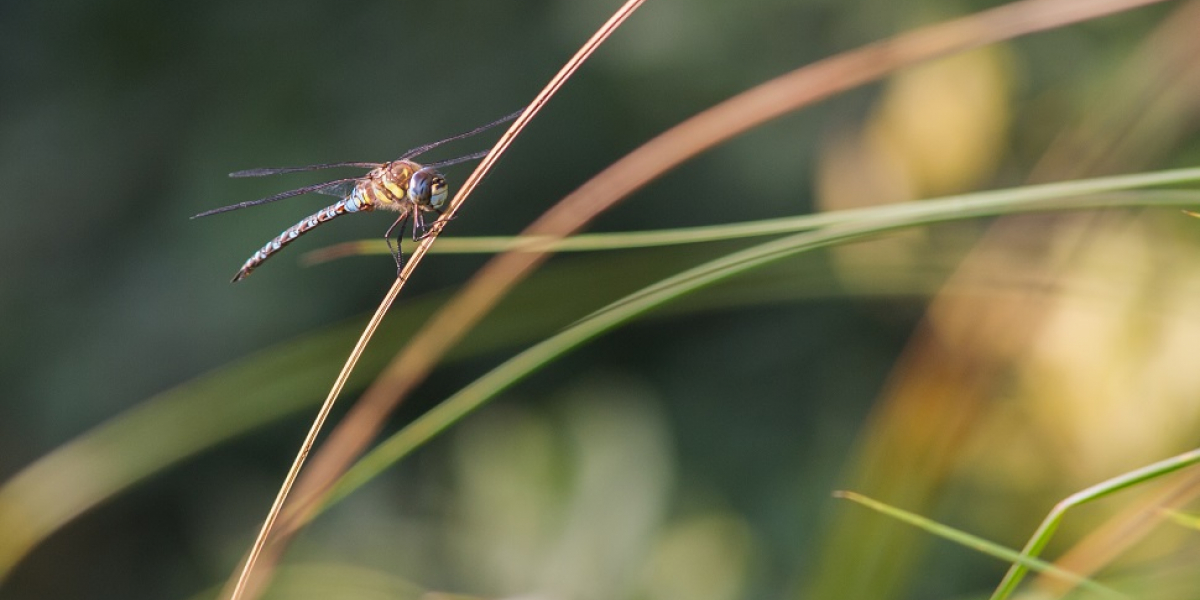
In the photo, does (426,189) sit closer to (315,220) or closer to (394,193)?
(394,193)

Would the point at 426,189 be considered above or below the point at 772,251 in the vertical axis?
above

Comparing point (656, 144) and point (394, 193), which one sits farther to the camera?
point (394, 193)

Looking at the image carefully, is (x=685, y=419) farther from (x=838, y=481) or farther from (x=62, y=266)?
(x=62, y=266)

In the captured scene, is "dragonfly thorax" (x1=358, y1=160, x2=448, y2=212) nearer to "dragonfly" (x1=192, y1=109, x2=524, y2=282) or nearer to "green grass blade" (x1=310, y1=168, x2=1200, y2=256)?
"dragonfly" (x1=192, y1=109, x2=524, y2=282)

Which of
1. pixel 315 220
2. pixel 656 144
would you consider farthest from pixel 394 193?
pixel 656 144

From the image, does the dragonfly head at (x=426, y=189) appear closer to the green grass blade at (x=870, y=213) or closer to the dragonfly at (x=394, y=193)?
the dragonfly at (x=394, y=193)

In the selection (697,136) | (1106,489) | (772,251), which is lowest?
(1106,489)

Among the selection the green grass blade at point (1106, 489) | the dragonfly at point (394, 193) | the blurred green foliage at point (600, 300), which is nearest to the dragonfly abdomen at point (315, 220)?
the dragonfly at point (394, 193)

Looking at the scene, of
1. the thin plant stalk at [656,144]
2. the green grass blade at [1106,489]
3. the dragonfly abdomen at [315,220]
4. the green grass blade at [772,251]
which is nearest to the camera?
the green grass blade at [1106,489]

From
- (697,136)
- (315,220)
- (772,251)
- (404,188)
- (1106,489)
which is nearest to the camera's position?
(1106,489)
